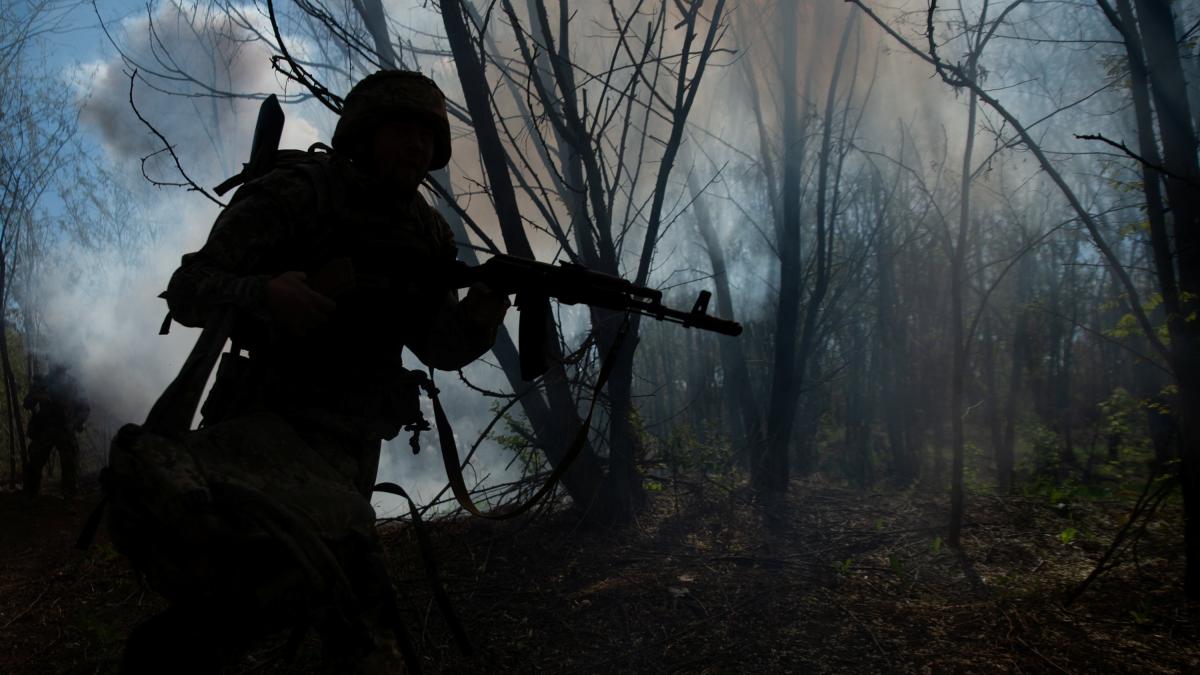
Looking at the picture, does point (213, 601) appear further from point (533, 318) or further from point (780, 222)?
point (780, 222)

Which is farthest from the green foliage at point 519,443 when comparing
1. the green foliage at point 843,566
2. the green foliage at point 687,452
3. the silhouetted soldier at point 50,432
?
the silhouetted soldier at point 50,432

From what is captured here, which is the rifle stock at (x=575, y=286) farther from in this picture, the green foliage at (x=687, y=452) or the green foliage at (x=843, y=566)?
the green foliage at (x=687, y=452)

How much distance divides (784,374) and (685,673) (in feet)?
18.7

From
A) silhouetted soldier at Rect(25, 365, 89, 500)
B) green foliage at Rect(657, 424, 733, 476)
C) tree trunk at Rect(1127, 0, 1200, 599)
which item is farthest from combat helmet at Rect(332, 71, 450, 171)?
silhouetted soldier at Rect(25, 365, 89, 500)

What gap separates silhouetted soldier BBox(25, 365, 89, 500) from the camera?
8623mm

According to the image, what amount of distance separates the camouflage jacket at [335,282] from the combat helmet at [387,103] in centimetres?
13

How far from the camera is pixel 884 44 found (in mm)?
7684

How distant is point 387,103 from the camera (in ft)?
6.79

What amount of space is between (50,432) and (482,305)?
9.70 metres

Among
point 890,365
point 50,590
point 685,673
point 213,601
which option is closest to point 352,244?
point 213,601

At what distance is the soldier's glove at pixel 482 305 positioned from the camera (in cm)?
226

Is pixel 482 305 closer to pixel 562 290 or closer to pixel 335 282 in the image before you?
pixel 562 290

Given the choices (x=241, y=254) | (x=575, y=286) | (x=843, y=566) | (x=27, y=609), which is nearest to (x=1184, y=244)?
(x=843, y=566)

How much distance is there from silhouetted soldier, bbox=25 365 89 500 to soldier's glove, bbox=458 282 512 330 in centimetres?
909
